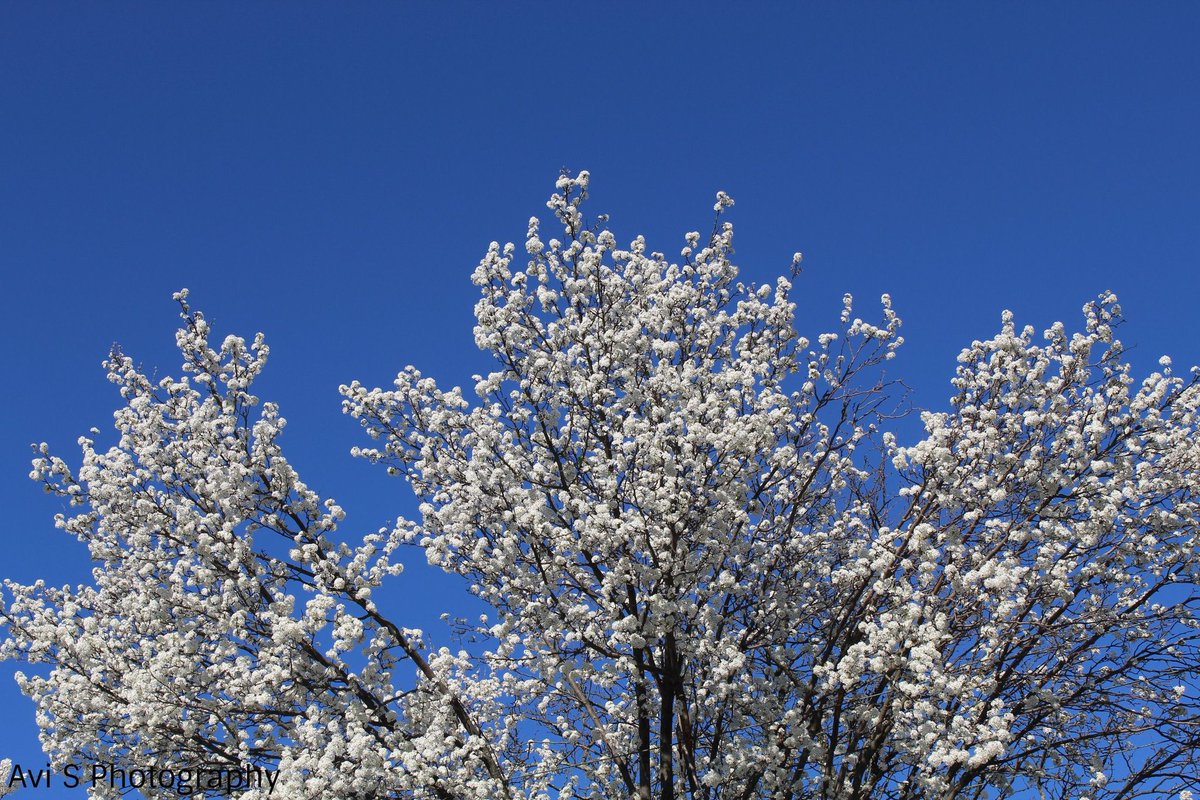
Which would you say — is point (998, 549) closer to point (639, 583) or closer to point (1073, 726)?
point (1073, 726)

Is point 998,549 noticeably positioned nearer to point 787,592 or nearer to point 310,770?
point 787,592

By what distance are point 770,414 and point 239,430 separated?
18.3 feet

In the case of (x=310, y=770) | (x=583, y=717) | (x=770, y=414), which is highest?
(x=770, y=414)

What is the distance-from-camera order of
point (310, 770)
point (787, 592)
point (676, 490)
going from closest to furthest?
point (310, 770) → point (676, 490) → point (787, 592)

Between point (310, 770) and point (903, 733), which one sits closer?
point (310, 770)

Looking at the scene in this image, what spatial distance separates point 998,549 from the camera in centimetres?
1096

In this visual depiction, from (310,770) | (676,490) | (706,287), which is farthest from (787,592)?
(310,770)

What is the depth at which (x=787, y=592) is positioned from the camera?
39.0 ft

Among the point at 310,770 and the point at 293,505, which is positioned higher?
the point at 293,505

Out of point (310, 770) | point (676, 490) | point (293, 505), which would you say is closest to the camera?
point (310, 770)

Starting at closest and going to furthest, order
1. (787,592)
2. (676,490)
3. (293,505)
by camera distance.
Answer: (676,490)
(293,505)
(787,592)

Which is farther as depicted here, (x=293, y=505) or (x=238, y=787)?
(x=293, y=505)

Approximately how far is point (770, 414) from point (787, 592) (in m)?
2.56

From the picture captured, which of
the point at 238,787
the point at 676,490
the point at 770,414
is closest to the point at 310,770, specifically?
the point at 238,787
